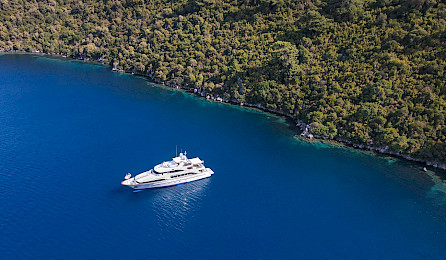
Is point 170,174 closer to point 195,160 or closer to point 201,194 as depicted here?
point 195,160

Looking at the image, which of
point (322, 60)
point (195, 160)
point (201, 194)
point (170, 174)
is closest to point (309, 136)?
point (322, 60)

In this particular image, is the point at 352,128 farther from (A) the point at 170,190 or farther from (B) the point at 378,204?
(A) the point at 170,190

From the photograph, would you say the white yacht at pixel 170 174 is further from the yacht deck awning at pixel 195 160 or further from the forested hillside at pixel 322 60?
the forested hillside at pixel 322 60

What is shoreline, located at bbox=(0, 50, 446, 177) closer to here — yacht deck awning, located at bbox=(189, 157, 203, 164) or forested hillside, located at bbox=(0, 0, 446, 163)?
forested hillside, located at bbox=(0, 0, 446, 163)

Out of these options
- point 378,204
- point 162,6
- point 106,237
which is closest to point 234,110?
point 378,204

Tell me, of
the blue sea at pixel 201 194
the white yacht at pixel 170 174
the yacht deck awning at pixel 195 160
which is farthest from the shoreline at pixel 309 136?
the white yacht at pixel 170 174

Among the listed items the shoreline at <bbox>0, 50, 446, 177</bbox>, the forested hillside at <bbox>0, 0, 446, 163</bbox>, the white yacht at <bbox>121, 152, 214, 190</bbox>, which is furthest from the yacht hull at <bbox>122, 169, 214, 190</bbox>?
the forested hillside at <bbox>0, 0, 446, 163</bbox>

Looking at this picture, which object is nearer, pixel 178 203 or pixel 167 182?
pixel 178 203
